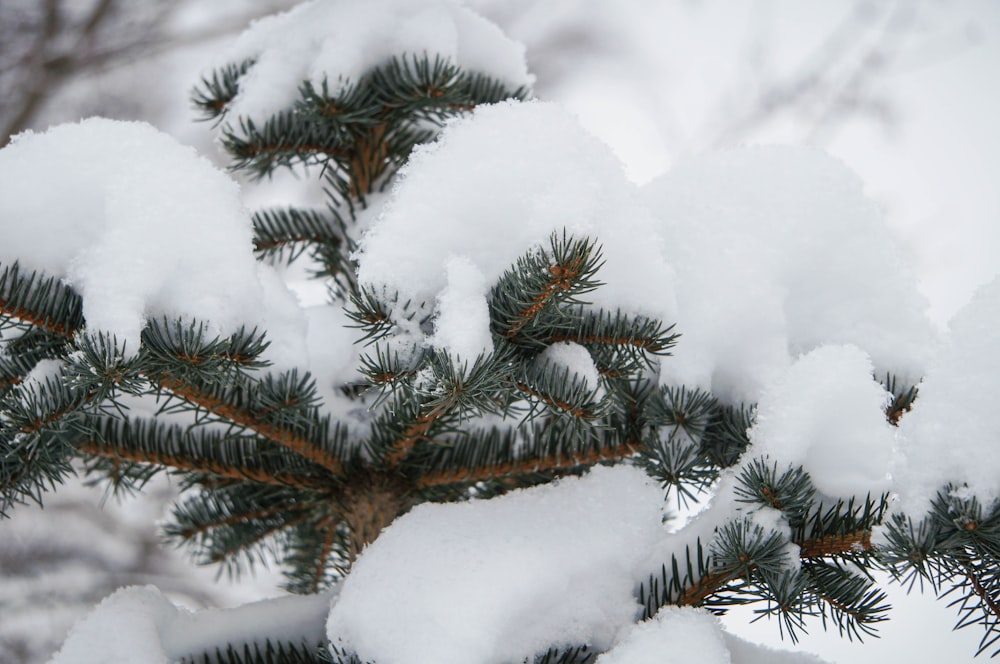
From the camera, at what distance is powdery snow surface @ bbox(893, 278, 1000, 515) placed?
2.07 feet

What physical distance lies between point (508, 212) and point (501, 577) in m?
0.37

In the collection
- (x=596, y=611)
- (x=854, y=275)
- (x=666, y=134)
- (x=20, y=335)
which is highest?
(x=666, y=134)

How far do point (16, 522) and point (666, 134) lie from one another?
14.1 ft

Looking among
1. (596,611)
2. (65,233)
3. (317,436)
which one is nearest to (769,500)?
(596,611)

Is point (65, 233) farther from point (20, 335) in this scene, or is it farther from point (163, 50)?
point (163, 50)

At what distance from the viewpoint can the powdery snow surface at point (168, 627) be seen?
83 cm

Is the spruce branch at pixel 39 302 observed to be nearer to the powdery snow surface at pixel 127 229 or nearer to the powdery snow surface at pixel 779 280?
the powdery snow surface at pixel 127 229

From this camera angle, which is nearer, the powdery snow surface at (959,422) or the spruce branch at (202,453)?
the powdery snow surface at (959,422)

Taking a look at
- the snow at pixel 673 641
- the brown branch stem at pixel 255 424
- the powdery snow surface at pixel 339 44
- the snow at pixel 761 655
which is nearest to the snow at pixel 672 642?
the snow at pixel 673 641

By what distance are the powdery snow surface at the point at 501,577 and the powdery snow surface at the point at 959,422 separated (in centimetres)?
29

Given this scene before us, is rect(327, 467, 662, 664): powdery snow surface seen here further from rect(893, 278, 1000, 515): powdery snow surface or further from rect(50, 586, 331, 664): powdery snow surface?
rect(893, 278, 1000, 515): powdery snow surface

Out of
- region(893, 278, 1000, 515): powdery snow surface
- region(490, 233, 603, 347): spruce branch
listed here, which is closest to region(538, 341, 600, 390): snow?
region(490, 233, 603, 347): spruce branch

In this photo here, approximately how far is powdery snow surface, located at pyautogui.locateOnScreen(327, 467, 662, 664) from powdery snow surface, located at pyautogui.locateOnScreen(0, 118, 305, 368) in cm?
30

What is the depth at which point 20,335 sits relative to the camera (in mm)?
845
